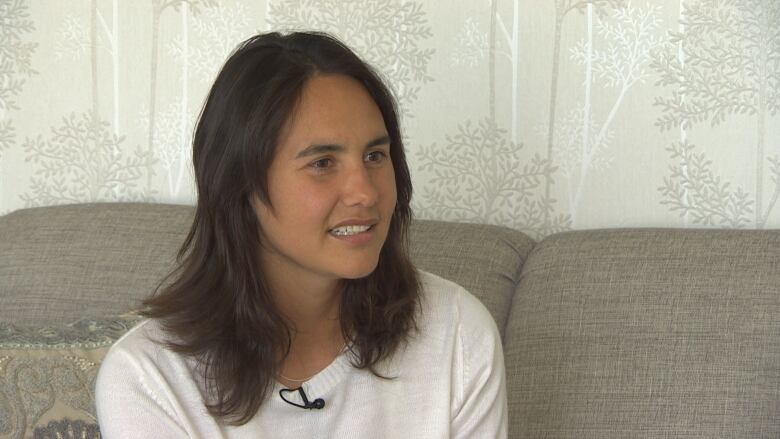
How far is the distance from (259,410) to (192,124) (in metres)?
1.02

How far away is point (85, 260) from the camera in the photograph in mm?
2318

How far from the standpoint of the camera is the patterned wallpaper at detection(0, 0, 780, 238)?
2.19 m

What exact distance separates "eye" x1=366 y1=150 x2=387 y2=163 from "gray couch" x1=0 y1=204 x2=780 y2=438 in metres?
0.49

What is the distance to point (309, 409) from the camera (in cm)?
172

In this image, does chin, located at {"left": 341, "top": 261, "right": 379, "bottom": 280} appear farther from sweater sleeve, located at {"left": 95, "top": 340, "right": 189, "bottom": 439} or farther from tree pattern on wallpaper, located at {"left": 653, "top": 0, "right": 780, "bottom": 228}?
tree pattern on wallpaper, located at {"left": 653, "top": 0, "right": 780, "bottom": 228}

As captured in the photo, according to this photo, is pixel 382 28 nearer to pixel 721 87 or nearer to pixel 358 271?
pixel 721 87

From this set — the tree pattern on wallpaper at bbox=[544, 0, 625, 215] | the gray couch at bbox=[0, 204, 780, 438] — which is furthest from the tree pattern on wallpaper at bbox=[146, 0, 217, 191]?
the tree pattern on wallpaper at bbox=[544, 0, 625, 215]

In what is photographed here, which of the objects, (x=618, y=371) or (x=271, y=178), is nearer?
(x=271, y=178)

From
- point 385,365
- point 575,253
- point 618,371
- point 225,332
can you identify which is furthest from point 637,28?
point 225,332

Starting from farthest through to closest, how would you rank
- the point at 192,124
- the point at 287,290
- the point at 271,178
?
the point at 192,124 → the point at 287,290 → the point at 271,178

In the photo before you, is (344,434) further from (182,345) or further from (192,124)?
(192,124)

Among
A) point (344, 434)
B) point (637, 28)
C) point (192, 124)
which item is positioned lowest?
point (344, 434)

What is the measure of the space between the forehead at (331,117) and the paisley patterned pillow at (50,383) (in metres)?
0.60

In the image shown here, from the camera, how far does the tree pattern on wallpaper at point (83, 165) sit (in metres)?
2.59
